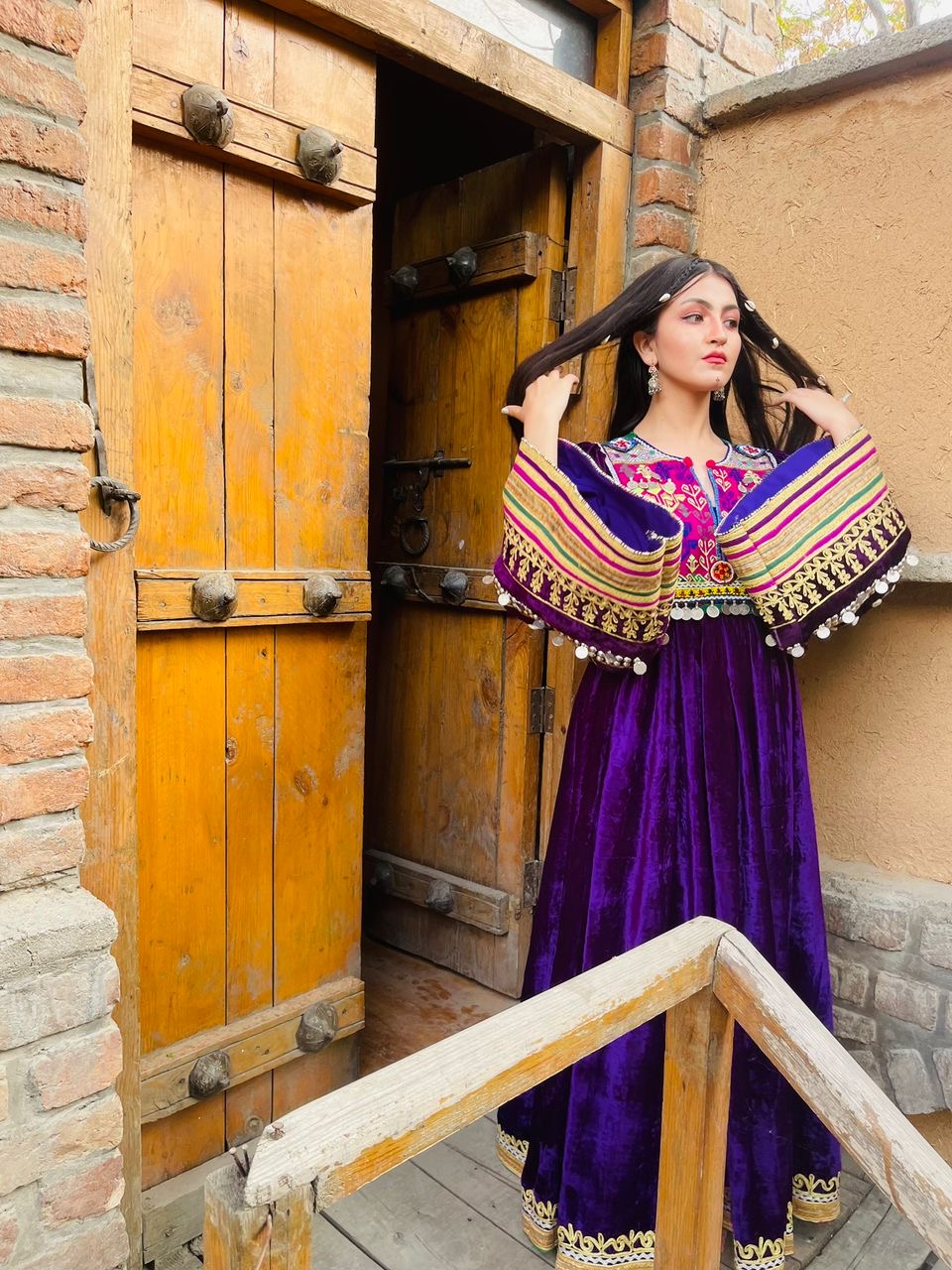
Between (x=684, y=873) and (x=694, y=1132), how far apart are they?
1.59 ft

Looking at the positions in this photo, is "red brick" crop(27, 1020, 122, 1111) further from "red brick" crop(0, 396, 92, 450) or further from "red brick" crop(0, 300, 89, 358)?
"red brick" crop(0, 300, 89, 358)

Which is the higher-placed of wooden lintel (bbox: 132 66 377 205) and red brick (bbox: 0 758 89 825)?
wooden lintel (bbox: 132 66 377 205)

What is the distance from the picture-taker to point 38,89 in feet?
3.76

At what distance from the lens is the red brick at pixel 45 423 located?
1150 millimetres

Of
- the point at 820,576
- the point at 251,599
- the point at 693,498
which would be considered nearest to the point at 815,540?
the point at 820,576

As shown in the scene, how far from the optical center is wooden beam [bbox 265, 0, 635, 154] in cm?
171

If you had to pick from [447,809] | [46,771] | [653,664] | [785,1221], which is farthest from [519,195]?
[785,1221]

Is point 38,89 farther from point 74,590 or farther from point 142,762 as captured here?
point 142,762

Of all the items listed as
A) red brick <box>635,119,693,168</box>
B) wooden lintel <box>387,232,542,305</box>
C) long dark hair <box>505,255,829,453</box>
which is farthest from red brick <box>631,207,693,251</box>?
long dark hair <box>505,255,829,453</box>

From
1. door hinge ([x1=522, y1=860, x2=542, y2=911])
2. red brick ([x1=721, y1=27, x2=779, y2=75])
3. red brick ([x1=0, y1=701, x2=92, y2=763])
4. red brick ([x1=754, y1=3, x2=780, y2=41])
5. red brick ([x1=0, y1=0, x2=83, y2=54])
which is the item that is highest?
red brick ([x1=754, y1=3, x2=780, y2=41])

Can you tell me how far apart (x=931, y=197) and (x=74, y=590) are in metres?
1.75

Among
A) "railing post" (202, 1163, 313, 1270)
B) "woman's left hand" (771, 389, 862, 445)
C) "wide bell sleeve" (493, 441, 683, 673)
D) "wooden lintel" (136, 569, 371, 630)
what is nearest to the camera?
"railing post" (202, 1163, 313, 1270)

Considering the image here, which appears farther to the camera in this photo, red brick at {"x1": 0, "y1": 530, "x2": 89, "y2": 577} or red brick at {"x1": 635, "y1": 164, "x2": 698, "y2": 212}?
red brick at {"x1": 635, "y1": 164, "x2": 698, "y2": 212}

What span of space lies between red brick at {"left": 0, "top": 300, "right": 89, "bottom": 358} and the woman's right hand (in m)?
0.71
